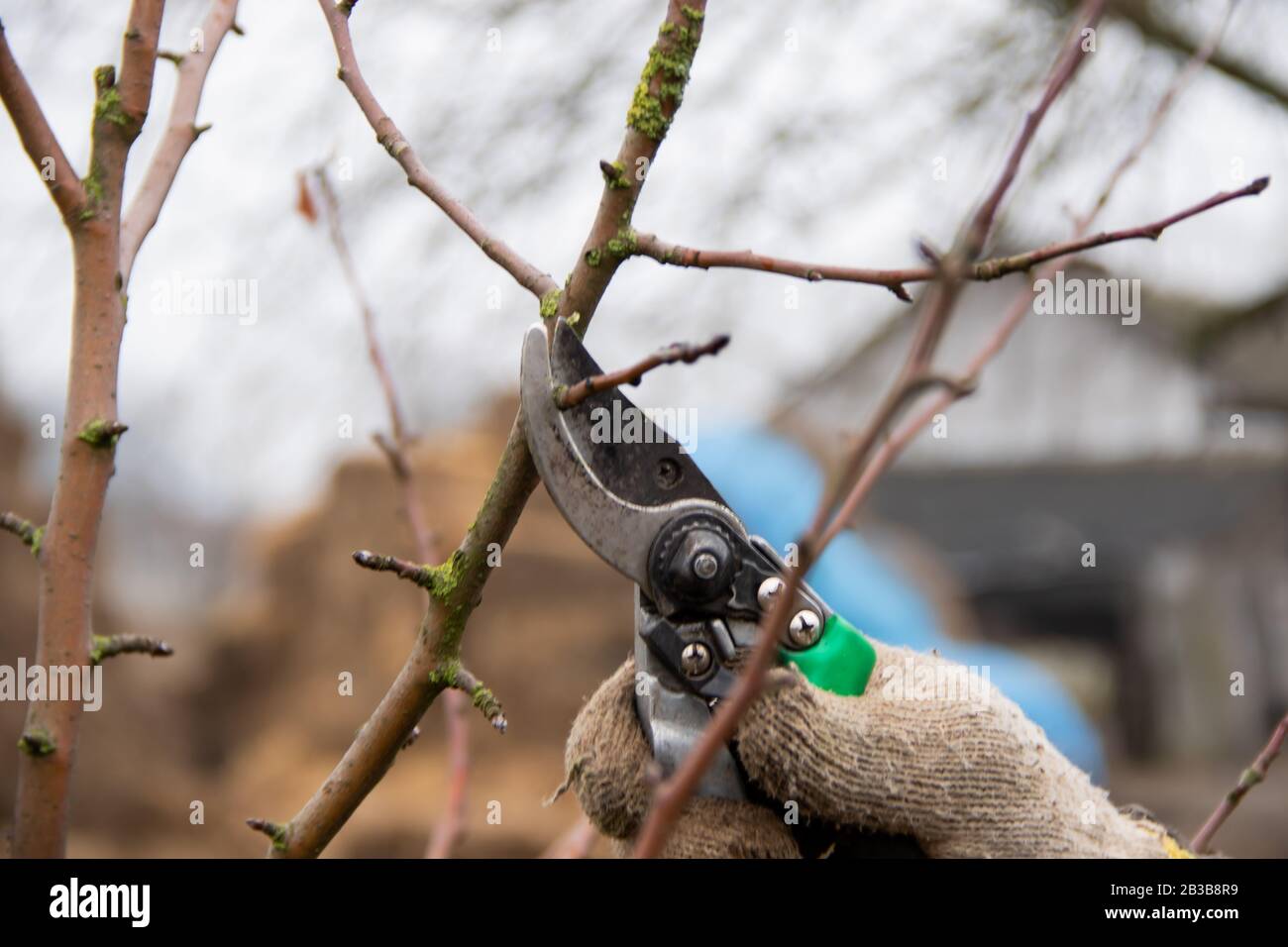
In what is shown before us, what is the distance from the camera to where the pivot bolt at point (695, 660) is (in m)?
0.92

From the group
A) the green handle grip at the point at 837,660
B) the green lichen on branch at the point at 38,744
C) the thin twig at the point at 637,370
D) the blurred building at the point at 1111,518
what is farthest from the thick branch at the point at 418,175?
the blurred building at the point at 1111,518

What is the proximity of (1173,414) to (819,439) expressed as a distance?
8345 millimetres

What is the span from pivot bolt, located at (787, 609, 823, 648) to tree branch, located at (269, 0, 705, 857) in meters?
0.23

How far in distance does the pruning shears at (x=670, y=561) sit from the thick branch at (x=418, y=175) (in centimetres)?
10

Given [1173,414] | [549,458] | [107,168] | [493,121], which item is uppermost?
[1173,414]

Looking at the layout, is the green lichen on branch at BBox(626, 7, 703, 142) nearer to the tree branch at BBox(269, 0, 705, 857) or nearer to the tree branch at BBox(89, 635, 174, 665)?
the tree branch at BBox(269, 0, 705, 857)

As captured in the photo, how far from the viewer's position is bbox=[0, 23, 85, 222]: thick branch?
2.96ft

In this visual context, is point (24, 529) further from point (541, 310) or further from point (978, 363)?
point (978, 363)

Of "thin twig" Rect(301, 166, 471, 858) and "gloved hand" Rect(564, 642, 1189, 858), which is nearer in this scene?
"gloved hand" Rect(564, 642, 1189, 858)

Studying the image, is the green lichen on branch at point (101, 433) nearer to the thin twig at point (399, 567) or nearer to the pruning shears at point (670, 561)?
the thin twig at point (399, 567)

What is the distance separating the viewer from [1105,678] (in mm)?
10742
